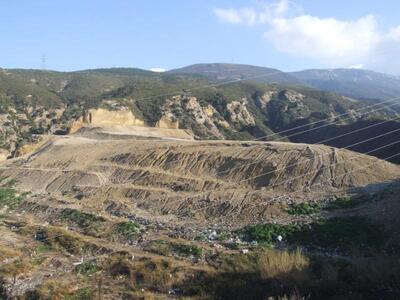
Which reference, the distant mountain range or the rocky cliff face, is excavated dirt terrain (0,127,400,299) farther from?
the rocky cliff face

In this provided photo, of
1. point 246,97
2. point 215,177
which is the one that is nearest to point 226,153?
point 215,177

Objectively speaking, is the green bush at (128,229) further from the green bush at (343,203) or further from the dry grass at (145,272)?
the green bush at (343,203)

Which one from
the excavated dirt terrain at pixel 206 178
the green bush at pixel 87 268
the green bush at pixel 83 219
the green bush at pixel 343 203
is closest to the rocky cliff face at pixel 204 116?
the excavated dirt terrain at pixel 206 178

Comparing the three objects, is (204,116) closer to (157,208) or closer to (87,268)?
(157,208)

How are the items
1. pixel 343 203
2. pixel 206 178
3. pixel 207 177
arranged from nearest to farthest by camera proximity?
1. pixel 343 203
2. pixel 206 178
3. pixel 207 177

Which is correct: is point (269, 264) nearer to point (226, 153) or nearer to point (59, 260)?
point (59, 260)

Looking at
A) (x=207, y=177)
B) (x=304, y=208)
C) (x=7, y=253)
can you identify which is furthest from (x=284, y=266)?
(x=207, y=177)

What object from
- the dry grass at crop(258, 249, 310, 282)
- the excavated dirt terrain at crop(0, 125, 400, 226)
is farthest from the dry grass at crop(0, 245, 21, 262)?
the dry grass at crop(258, 249, 310, 282)
